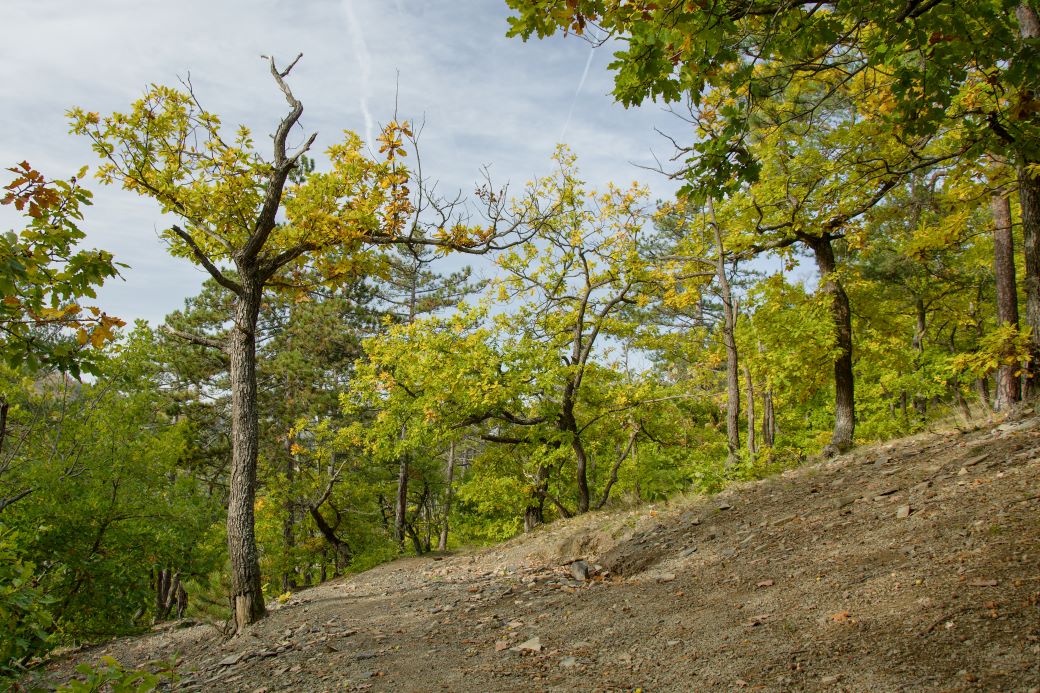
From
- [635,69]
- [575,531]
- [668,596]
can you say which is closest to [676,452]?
[575,531]

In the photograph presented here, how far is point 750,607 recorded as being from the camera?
4.32m

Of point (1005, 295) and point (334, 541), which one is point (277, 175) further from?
point (334, 541)

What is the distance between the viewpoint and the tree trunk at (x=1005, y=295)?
738 cm

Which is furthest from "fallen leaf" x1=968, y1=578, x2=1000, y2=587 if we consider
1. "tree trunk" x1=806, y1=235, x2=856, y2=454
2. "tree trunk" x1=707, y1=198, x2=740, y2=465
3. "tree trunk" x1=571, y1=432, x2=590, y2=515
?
"tree trunk" x1=571, y1=432, x2=590, y2=515

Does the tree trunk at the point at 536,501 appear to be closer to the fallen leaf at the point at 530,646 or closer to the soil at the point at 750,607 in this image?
the soil at the point at 750,607

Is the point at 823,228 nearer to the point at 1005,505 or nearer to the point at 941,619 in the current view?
the point at 1005,505

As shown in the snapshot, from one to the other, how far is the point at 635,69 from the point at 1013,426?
581 cm

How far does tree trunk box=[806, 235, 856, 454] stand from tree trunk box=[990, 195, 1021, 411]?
6.26 ft

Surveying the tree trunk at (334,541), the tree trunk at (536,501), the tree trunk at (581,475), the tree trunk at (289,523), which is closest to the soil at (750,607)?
the tree trunk at (581,475)

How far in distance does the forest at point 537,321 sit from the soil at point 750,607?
52.1 inches

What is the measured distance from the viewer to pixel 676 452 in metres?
15.5

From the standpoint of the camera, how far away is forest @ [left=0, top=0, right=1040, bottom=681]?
3.27 meters

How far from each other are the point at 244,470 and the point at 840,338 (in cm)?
862

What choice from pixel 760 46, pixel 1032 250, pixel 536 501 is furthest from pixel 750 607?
pixel 536 501
